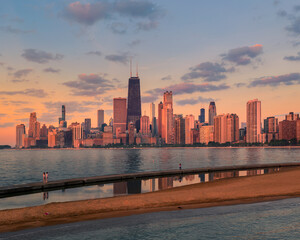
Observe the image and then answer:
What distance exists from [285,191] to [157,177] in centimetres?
3309

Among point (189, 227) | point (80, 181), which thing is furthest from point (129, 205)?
point (80, 181)

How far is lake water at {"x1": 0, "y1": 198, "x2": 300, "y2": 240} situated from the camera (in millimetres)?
22219

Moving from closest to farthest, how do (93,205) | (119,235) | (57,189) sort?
(119,235) < (93,205) < (57,189)

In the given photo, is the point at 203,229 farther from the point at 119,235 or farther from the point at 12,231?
the point at 12,231

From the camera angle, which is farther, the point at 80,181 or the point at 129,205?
the point at 80,181

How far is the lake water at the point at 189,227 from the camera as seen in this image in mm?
22219

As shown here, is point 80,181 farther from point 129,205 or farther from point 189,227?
point 189,227

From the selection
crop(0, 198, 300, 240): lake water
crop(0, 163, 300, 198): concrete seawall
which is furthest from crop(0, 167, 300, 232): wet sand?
crop(0, 163, 300, 198): concrete seawall

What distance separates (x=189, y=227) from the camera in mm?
24094

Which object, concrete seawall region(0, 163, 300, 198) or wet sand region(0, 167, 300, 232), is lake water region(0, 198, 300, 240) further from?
concrete seawall region(0, 163, 300, 198)

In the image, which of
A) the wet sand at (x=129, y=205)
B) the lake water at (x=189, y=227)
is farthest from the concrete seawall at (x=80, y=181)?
the lake water at (x=189, y=227)

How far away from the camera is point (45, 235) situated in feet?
74.8

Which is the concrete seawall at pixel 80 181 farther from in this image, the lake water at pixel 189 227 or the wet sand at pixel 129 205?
the lake water at pixel 189 227

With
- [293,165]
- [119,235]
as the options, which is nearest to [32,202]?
[119,235]
